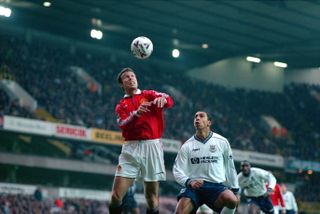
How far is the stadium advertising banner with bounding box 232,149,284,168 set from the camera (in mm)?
50656

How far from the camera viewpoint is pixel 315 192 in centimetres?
5406

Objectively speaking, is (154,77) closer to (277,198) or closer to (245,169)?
(277,198)

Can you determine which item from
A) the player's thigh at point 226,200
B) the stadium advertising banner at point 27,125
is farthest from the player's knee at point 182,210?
the stadium advertising banner at point 27,125

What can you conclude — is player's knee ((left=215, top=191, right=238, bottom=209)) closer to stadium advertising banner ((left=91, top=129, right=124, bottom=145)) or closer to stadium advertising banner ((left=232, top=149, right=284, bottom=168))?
stadium advertising banner ((left=91, top=129, right=124, bottom=145))

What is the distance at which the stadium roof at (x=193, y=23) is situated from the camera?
44625 mm

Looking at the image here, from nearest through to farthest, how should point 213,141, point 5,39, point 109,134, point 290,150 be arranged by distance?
point 213,141 < point 109,134 < point 5,39 < point 290,150

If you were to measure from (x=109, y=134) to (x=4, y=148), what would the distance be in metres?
6.64

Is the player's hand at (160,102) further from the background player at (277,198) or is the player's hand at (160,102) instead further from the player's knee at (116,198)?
the background player at (277,198)

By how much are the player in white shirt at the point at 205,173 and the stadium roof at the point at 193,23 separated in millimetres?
31626

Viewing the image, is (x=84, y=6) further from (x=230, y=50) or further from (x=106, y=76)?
(x=230, y=50)

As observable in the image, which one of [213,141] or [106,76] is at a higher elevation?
[106,76]

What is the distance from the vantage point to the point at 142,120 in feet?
38.5

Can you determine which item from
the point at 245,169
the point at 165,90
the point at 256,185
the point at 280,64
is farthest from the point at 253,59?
the point at 245,169

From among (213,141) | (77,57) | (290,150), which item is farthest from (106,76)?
(213,141)
